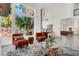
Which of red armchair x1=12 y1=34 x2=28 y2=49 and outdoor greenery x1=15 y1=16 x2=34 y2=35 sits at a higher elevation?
outdoor greenery x1=15 y1=16 x2=34 y2=35

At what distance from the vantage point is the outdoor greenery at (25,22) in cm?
200

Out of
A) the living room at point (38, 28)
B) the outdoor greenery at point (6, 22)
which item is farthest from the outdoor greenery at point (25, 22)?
the outdoor greenery at point (6, 22)

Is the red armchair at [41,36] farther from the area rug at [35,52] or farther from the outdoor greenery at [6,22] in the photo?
the outdoor greenery at [6,22]

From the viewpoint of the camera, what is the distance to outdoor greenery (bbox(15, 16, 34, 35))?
200 centimetres

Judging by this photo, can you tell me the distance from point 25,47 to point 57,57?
514 mm

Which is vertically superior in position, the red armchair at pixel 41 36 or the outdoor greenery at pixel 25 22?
the outdoor greenery at pixel 25 22

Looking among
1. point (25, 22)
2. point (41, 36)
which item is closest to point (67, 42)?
point (41, 36)

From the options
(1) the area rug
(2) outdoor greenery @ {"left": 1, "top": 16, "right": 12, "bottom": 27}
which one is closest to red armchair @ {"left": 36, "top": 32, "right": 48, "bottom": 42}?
(1) the area rug

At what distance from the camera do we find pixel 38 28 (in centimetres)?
199

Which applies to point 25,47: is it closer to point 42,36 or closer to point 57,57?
point 42,36

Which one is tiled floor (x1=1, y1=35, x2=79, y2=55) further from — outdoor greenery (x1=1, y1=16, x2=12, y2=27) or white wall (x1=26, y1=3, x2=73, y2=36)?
outdoor greenery (x1=1, y1=16, x2=12, y2=27)

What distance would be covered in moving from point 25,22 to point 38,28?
216 mm

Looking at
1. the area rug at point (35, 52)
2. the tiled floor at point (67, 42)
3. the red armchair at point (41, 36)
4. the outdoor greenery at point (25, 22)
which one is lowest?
the area rug at point (35, 52)

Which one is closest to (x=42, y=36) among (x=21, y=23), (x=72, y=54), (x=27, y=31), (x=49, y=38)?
(x=49, y=38)
